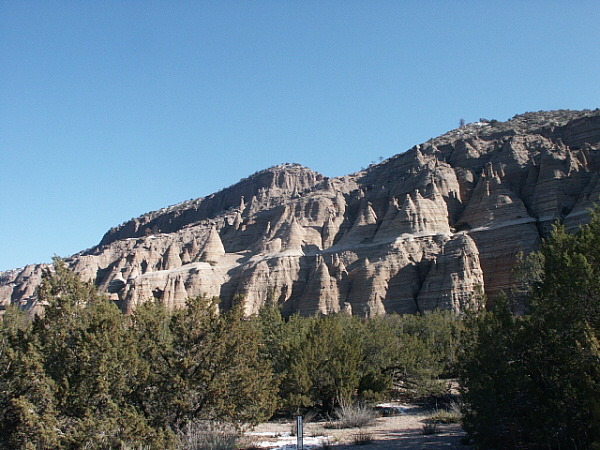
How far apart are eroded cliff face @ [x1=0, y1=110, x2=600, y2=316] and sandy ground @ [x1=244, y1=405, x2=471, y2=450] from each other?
87.2 feet

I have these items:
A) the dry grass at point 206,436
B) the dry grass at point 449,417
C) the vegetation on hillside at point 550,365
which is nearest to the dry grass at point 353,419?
the dry grass at point 449,417

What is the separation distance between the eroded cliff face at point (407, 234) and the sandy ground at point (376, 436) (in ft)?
87.2

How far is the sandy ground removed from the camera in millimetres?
15594

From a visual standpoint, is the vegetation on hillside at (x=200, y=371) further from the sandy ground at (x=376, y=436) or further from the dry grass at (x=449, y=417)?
the dry grass at (x=449, y=417)

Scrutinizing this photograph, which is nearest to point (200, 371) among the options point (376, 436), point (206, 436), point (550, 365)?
point (206, 436)

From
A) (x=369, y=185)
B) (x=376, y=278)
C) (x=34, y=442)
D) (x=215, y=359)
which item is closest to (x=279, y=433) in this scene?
(x=215, y=359)

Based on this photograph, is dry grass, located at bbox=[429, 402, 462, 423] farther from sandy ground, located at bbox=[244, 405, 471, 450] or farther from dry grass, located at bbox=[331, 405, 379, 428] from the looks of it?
dry grass, located at bbox=[331, 405, 379, 428]

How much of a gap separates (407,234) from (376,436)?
184 feet

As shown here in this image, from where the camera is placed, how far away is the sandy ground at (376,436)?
15594 millimetres

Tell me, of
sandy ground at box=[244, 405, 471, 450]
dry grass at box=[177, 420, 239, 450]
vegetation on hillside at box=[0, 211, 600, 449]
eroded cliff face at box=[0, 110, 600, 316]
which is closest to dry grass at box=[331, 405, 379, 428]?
sandy ground at box=[244, 405, 471, 450]

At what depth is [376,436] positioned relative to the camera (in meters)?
17.4

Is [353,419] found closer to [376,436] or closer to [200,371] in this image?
[376,436]

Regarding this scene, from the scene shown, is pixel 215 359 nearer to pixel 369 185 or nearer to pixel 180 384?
pixel 180 384

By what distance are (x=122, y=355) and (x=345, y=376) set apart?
1201 cm
